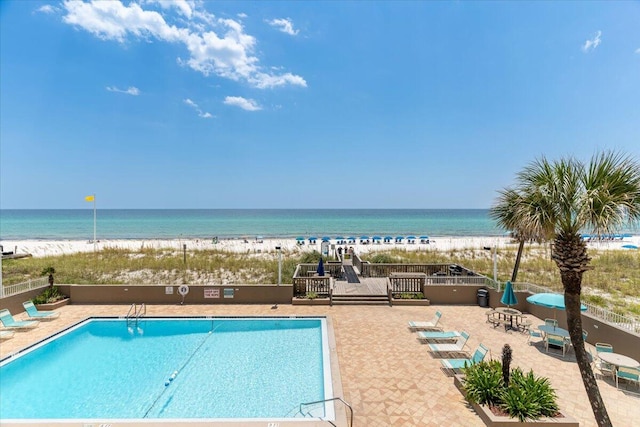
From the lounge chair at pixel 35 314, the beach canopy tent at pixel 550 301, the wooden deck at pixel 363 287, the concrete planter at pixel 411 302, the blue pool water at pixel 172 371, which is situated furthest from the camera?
the wooden deck at pixel 363 287

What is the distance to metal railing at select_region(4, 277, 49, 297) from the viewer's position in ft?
40.6

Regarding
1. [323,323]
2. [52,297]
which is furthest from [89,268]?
[323,323]

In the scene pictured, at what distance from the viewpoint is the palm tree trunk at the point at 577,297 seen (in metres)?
4.69

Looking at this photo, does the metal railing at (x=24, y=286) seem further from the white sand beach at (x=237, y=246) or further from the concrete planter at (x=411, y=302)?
the white sand beach at (x=237, y=246)

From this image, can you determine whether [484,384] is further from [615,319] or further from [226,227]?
[226,227]

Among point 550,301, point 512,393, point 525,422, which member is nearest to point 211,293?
point 512,393

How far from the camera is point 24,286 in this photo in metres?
12.9

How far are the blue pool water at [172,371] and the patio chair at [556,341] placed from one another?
6.91m

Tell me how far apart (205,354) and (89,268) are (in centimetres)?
1572

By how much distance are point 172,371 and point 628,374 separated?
1185 cm

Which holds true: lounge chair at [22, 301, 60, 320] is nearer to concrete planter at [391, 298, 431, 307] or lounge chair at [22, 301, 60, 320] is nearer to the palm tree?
concrete planter at [391, 298, 431, 307]

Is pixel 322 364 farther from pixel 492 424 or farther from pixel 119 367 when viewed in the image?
pixel 119 367

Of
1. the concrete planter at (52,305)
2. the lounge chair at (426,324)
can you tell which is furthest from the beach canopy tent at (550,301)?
the concrete planter at (52,305)

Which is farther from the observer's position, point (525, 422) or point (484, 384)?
point (484, 384)
